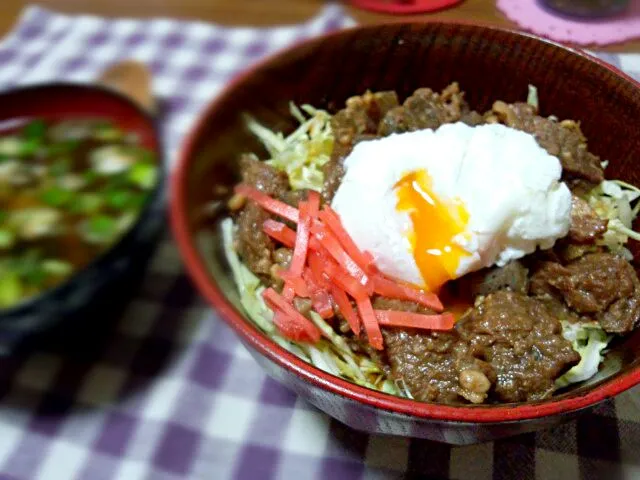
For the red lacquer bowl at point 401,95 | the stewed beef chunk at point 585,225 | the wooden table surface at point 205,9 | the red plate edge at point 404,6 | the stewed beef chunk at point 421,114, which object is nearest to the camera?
the red lacquer bowl at point 401,95

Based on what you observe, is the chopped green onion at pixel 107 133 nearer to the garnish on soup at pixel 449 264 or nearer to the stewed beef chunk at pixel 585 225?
the garnish on soup at pixel 449 264

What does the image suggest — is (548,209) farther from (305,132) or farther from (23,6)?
(23,6)

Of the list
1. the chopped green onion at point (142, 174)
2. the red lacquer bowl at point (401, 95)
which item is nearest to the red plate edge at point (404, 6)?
the red lacquer bowl at point (401, 95)

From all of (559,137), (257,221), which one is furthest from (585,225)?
(257,221)

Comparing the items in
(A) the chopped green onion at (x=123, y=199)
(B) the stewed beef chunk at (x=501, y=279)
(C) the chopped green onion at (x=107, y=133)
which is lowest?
(A) the chopped green onion at (x=123, y=199)

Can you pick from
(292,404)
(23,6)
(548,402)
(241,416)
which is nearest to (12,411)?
(241,416)

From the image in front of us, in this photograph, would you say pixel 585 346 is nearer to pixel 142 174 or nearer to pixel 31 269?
pixel 142 174

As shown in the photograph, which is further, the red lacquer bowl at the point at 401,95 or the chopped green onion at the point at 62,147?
the chopped green onion at the point at 62,147

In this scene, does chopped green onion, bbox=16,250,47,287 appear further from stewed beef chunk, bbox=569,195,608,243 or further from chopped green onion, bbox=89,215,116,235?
stewed beef chunk, bbox=569,195,608,243
